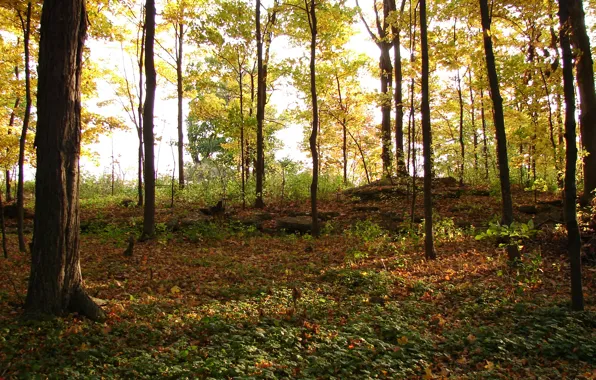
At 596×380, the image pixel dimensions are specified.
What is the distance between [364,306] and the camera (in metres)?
6.49

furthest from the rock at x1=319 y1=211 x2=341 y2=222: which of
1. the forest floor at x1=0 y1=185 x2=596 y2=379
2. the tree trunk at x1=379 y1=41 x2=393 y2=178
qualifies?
the tree trunk at x1=379 y1=41 x2=393 y2=178

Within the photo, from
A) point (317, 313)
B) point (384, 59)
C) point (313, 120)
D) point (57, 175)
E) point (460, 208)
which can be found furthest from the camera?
point (384, 59)

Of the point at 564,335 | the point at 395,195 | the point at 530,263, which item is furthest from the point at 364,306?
the point at 395,195

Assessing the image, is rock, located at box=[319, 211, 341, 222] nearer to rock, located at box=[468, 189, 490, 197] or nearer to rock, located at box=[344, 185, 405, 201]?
rock, located at box=[344, 185, 405, 201]

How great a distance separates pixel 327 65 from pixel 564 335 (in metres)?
16.1

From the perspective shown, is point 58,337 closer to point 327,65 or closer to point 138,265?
point 138,265

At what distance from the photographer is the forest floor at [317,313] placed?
169 inches

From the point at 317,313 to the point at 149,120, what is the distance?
8.57 meters

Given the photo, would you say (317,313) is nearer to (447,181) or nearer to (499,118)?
(499,118)

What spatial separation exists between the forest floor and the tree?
0.48 m

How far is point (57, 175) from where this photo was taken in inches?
204

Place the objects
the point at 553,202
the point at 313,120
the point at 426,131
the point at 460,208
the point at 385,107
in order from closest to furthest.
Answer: the point at 426,131, the point at 313,120, the point at 553,202, the point at 460,208, the point at 385,107

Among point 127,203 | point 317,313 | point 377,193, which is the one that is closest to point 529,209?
point 377,193

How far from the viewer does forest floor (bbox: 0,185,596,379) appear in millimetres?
4289
